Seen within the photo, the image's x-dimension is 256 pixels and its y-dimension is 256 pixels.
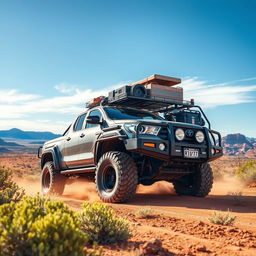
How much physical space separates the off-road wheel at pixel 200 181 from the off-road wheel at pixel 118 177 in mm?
1892

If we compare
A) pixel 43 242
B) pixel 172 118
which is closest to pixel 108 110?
pixel 172 118

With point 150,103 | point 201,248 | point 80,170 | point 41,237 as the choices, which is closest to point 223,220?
point 201,248

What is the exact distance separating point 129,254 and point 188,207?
10.7 ft

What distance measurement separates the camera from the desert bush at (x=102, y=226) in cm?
308

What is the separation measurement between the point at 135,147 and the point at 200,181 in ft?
7.66

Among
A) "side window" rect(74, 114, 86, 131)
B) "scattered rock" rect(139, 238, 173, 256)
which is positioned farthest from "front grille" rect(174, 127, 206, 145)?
"scattered rock" rect(139, 238, 173, 256)

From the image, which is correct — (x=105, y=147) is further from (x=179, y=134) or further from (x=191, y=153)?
(x=191, y=153)

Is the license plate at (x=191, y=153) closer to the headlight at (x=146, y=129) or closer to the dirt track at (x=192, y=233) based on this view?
the headlight at (x=146, y=129)

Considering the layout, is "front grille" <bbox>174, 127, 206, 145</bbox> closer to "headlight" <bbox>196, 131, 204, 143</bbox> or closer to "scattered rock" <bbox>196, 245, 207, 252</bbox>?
"headlight" <bbox>196, 131, 204, 143</bbox>

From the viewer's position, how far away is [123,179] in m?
5.80

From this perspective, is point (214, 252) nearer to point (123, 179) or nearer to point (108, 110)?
point (123, 179)

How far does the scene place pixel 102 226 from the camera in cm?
313

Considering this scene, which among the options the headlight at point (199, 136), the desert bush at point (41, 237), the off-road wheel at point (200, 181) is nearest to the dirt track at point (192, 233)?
the desert bush at point (41, 237)

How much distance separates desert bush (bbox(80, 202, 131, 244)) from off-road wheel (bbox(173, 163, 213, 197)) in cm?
424
